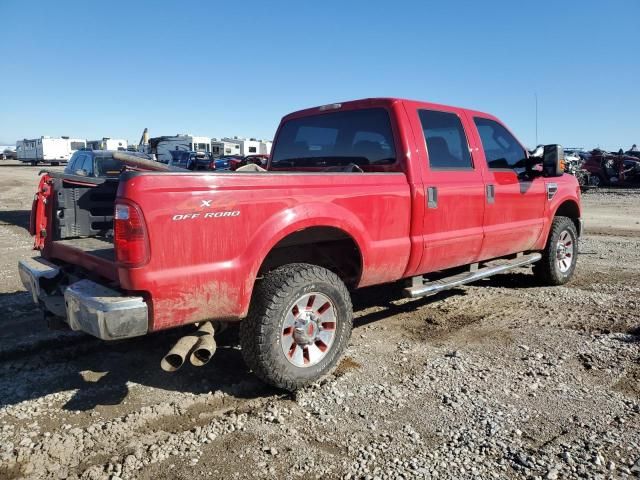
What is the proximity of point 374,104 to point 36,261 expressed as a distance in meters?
2.94

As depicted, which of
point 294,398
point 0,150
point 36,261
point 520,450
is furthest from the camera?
point 0,150

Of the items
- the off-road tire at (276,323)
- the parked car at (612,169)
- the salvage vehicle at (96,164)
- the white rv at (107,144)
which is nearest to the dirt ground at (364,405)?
the off-road tire at (276,323)

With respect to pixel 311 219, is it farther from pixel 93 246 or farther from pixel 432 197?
pixel 93 246

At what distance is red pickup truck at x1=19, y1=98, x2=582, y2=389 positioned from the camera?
2799 millimetres

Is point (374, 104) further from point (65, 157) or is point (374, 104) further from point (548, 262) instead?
point (65, 157)

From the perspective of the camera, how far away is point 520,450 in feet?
8.87

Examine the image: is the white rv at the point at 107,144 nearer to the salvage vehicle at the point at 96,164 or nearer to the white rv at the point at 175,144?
the white rv at the point at 175,144

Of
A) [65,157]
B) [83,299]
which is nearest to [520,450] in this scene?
[83,299]

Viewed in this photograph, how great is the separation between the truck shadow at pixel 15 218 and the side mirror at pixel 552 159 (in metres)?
10.5

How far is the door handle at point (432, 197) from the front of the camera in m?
4.14

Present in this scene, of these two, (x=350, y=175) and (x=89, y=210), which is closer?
(x=350, y=175)

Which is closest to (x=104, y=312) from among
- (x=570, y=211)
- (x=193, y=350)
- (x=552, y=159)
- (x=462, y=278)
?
(x=193, y=350)

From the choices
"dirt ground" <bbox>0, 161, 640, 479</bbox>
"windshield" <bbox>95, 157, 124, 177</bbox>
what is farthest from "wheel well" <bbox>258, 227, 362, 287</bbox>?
"windshield" <bbox>95, 157, 124, 177</bbox>

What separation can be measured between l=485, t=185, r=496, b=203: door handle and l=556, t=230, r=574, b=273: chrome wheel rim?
1.74 metres
